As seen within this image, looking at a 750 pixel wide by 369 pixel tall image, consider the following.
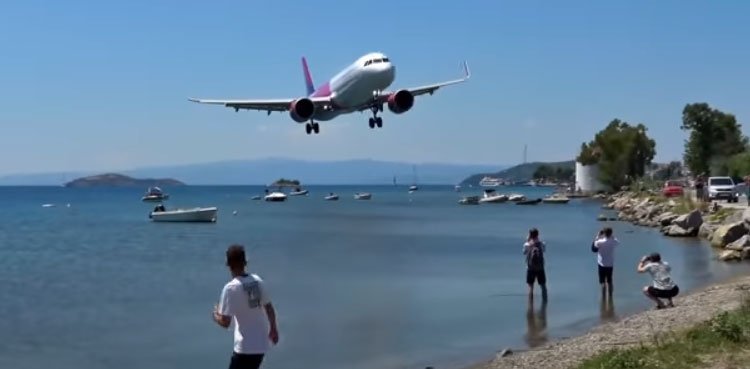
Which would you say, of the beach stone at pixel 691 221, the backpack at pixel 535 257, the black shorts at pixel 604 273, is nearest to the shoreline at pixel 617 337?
the backpack at pixel 535 257

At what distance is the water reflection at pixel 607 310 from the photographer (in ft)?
69.1

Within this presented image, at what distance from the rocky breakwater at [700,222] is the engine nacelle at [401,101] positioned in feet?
45.1

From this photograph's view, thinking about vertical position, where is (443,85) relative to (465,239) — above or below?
above

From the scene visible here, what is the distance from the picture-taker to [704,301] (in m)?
19.4

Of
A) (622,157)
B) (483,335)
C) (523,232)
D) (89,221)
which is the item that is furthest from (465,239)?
(622,157)

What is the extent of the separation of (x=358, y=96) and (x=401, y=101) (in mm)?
2233

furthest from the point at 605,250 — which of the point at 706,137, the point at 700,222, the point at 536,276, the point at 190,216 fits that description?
the point at 706,137

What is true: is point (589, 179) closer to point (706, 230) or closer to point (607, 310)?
point (706, 230)

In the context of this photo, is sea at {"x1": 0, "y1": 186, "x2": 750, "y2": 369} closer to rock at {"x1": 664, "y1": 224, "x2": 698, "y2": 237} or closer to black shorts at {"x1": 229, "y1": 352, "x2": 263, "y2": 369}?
rock at {"x1": 664, "y1": 224, "x2": 698, "y2": 237}

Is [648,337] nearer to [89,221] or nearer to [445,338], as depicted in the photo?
[445,338]

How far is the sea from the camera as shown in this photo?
20.0 m

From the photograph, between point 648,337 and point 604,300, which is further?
point 604,300

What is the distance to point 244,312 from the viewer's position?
8.41 metres

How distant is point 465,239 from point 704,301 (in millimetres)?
40933
